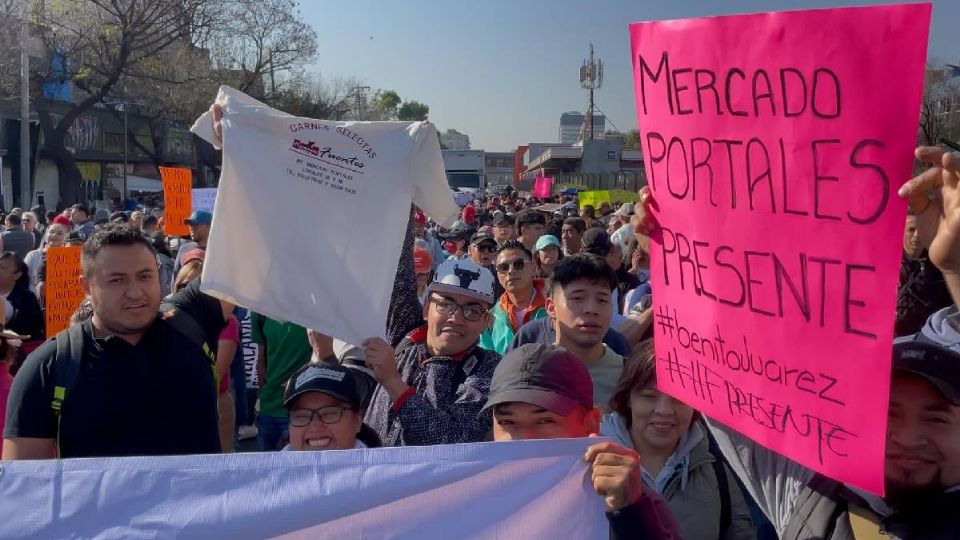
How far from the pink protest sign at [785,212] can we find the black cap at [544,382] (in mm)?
247

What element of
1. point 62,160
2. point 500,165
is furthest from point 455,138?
point 62,160

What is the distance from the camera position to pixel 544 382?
2.43 m

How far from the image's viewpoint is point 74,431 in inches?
107

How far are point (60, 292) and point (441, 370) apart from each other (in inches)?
162

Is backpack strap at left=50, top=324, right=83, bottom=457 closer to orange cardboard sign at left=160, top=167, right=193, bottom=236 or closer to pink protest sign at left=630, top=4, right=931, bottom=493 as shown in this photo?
pink protest sign at left=630, top=4, right=931, bottom=493

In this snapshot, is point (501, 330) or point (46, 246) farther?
point (46, 246)

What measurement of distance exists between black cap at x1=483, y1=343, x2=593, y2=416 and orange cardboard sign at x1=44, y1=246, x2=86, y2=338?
4.64 m

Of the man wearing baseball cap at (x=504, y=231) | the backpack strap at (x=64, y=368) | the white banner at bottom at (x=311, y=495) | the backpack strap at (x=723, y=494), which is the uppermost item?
the man wearing baseball cap at (x=504, y=231)

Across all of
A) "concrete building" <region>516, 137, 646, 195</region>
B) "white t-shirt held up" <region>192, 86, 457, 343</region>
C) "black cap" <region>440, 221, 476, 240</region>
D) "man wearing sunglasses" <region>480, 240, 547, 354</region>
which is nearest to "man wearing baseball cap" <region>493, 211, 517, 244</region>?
"black cap" <region>440, 221, 476, 240</region>

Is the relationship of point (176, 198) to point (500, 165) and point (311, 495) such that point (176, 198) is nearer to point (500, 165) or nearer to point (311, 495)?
point (311, 495)

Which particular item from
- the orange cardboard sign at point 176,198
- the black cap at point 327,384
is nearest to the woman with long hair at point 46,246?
the orange cardboard sign at point 176,198

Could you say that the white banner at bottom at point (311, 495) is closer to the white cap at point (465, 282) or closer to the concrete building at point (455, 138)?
the white cap at point (465, 282)

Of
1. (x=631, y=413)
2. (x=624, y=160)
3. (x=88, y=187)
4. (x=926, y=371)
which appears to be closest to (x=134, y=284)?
(x=631, y=413)

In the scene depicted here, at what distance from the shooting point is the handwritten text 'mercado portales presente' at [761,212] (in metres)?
1.89
